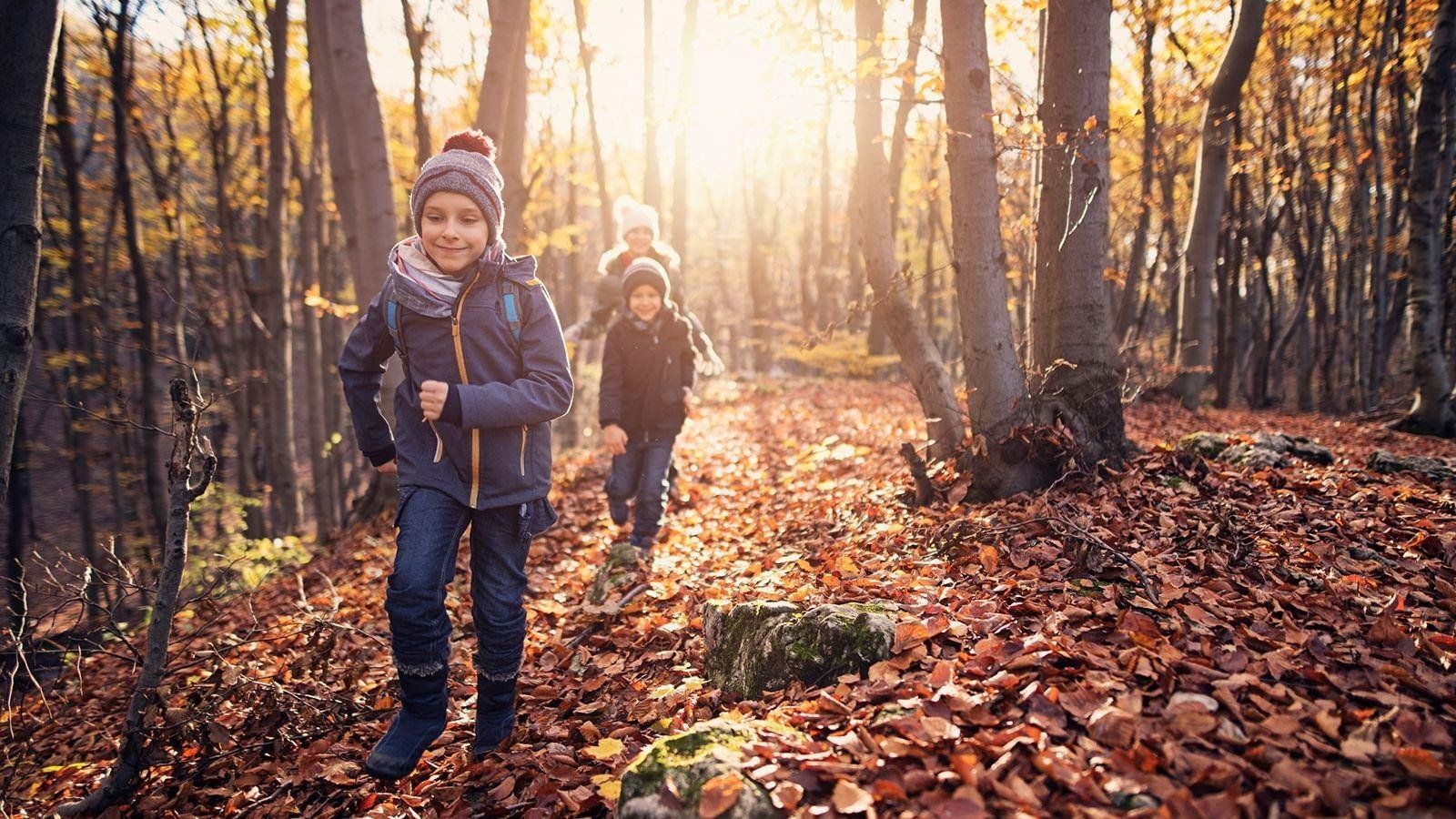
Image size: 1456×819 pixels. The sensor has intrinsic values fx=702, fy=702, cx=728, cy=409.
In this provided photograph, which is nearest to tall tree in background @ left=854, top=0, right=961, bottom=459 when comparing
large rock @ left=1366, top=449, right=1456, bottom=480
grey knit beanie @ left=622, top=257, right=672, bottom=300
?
grey knit beanie @ left=622, top=257, right=672, bottom=300

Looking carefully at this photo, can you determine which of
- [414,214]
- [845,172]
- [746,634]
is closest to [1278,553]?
[746,634]

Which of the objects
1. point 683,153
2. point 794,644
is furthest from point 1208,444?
point 683,153

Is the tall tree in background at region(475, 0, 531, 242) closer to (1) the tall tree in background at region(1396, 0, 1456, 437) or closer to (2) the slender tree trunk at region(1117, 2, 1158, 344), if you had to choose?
(2) the slender tree trunk at region(1117, 2, 1158, 344)

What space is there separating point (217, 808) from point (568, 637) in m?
1.66

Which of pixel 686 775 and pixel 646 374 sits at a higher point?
pixel 646 374

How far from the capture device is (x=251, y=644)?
4.11 metres

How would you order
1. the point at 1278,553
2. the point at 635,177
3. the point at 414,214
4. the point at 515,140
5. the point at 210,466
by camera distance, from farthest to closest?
the point at 635,177 → the point at 515,140 → the point at 1278,553 → the point at 414,214 → the point at 210,466

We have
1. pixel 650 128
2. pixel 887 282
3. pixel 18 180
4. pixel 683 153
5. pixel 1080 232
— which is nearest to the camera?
pixel 18 180

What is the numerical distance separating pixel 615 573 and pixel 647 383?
136 cm

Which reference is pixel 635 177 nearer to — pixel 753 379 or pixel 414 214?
pixel 753 379

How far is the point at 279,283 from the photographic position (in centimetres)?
980

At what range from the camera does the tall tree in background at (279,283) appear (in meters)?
9.59

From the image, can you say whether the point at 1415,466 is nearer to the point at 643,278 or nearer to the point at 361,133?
the point at 643,278

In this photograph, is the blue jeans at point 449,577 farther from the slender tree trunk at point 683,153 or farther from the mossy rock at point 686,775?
the slender tree trunk at point 683,153
